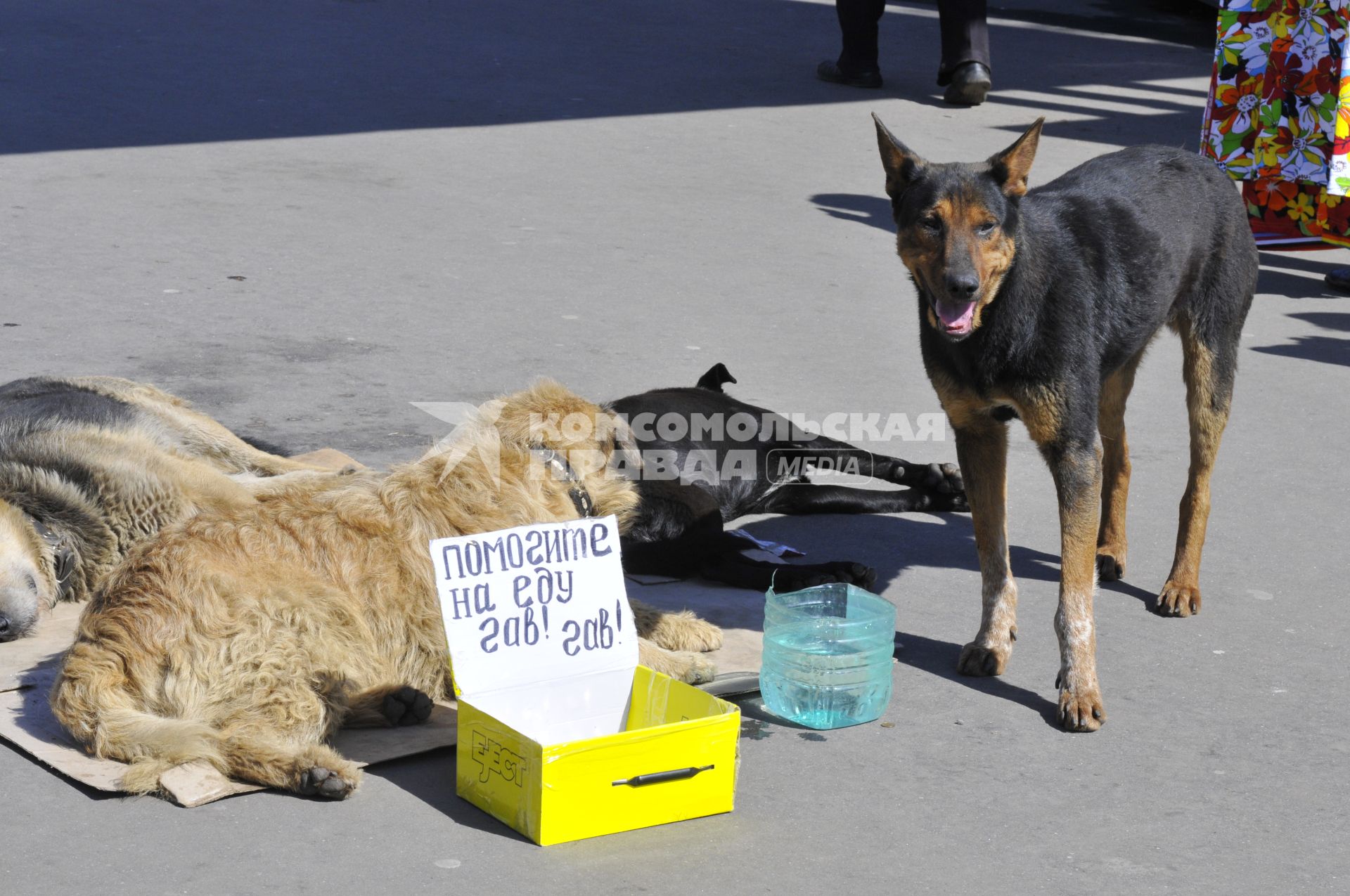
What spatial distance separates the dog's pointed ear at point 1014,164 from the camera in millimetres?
4391

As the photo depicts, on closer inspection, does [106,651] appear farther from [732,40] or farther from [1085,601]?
[732,40]

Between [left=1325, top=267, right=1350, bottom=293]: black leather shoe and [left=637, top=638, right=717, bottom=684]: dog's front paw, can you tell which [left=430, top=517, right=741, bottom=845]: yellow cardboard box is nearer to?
[left=637, top=638, right=717, bottom=684]: dog's front paw

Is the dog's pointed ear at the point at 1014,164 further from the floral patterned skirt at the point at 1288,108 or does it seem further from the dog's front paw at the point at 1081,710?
the floral patterned skirt at the point at 1288,108

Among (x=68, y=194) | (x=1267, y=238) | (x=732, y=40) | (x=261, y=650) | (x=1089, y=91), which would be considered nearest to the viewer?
(x=261, y=650)

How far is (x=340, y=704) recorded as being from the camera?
13.2ft

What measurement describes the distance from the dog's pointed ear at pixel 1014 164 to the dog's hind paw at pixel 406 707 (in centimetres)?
229

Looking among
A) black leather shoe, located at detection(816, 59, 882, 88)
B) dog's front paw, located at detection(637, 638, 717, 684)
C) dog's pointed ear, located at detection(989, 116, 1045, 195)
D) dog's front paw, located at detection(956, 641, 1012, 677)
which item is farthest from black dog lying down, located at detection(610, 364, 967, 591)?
black leather shoe, located at detection(816, 59, 882, 88)

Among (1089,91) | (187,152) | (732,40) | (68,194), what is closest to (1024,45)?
(1089,91)

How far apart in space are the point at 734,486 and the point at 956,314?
1892 millimetres

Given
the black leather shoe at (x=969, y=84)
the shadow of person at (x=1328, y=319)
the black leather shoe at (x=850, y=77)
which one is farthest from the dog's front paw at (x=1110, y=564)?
the black leather shoe at (x=850, y=77)

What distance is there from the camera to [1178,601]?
17.4ft

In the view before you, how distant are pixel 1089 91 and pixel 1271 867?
43.4 ft

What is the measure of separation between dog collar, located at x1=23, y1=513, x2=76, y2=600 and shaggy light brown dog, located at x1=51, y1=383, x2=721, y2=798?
3.69ft

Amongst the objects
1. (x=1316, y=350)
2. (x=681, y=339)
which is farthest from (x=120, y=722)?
(x=1316, y=350)
